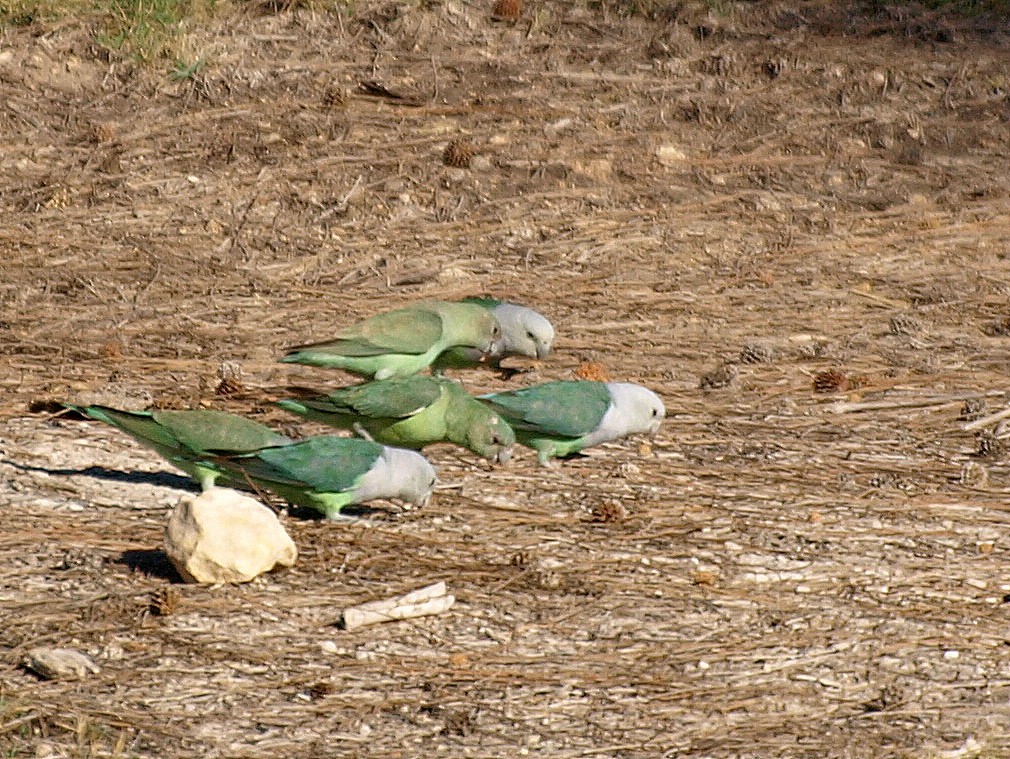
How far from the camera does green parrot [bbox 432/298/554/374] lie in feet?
21.1

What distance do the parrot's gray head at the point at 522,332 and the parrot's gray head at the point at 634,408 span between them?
66cm

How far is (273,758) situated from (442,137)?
5952 millimetres

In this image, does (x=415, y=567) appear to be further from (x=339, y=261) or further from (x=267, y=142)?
(x=267, y=142)

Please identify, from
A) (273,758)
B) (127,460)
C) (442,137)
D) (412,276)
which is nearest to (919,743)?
(273,758)

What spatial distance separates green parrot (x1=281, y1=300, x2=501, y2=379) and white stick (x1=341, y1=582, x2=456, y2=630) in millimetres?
1679

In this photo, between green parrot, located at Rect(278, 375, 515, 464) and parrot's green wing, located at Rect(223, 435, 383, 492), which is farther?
green parrot, located at Rect(278, 375, 515, 464)

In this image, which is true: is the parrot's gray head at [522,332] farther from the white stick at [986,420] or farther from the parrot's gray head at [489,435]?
the white stick at [986,420]

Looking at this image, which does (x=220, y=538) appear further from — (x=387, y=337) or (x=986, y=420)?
(x=986, y=420)

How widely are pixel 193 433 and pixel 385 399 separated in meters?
0.77

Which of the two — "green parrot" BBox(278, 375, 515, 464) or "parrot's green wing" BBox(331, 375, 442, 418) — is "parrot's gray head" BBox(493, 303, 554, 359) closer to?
"green parrot" BBox(278, 375, 515, 464)

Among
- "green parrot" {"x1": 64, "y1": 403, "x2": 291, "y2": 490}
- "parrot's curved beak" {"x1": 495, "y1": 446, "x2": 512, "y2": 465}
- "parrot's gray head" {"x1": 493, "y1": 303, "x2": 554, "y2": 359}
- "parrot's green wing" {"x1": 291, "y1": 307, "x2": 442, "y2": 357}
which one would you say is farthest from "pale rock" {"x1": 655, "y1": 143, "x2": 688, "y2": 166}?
"green parrot" {"x1": 64, "y1": 403, "x2": 291, "y2": 490}

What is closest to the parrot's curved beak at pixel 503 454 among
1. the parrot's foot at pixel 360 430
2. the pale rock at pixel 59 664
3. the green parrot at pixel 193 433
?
the parrot's foot at pixel 360 430

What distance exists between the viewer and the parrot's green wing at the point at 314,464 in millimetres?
4812

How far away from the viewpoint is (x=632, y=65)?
401 inches
